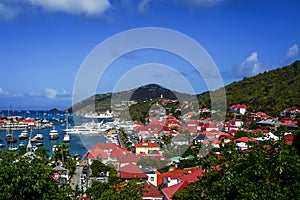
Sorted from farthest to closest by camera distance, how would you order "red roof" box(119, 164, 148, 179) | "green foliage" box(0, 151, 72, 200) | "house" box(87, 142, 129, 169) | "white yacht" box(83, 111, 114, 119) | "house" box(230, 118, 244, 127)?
"white yacht" box(83, 111, 114, 119) → "house" box(230, 118, 244, 127) → "house" box(87, 142, 129, 169) → "red roof" box(119, 164, 148, 179) → "green foliage" box(0, 151, 72, 200)

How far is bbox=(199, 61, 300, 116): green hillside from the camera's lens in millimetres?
36747

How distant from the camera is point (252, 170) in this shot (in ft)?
17.6

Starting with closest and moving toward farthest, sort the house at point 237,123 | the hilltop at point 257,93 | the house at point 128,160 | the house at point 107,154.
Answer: the house at point 128,160 → the house at point 107,154 → the house at point 237,123 → the hilltop at point 257,93

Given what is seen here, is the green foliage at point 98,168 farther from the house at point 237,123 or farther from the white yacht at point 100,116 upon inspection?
the white yacht at point 100,116

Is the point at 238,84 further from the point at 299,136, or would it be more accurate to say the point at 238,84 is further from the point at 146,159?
the point at 299,136

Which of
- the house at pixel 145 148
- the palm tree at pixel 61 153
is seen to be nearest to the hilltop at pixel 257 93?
the house at pixel 145 148

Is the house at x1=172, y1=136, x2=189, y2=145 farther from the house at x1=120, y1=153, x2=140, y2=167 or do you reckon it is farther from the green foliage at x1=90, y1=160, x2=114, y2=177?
the green foliage at x1=90, y1=160, x2=114, y2=177

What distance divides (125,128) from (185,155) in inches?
717

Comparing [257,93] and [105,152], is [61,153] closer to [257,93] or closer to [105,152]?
[105,152]

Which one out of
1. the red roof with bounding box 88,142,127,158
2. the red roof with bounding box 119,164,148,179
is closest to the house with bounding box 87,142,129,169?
the red roof with bounding box 88,142,127,158

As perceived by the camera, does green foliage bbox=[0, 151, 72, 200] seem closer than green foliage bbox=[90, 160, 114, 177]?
Yes

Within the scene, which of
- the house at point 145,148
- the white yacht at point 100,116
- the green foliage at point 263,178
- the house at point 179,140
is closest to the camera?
the green foliage at point 263,178

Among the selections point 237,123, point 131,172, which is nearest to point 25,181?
point 131,172

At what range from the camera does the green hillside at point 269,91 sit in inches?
1447
